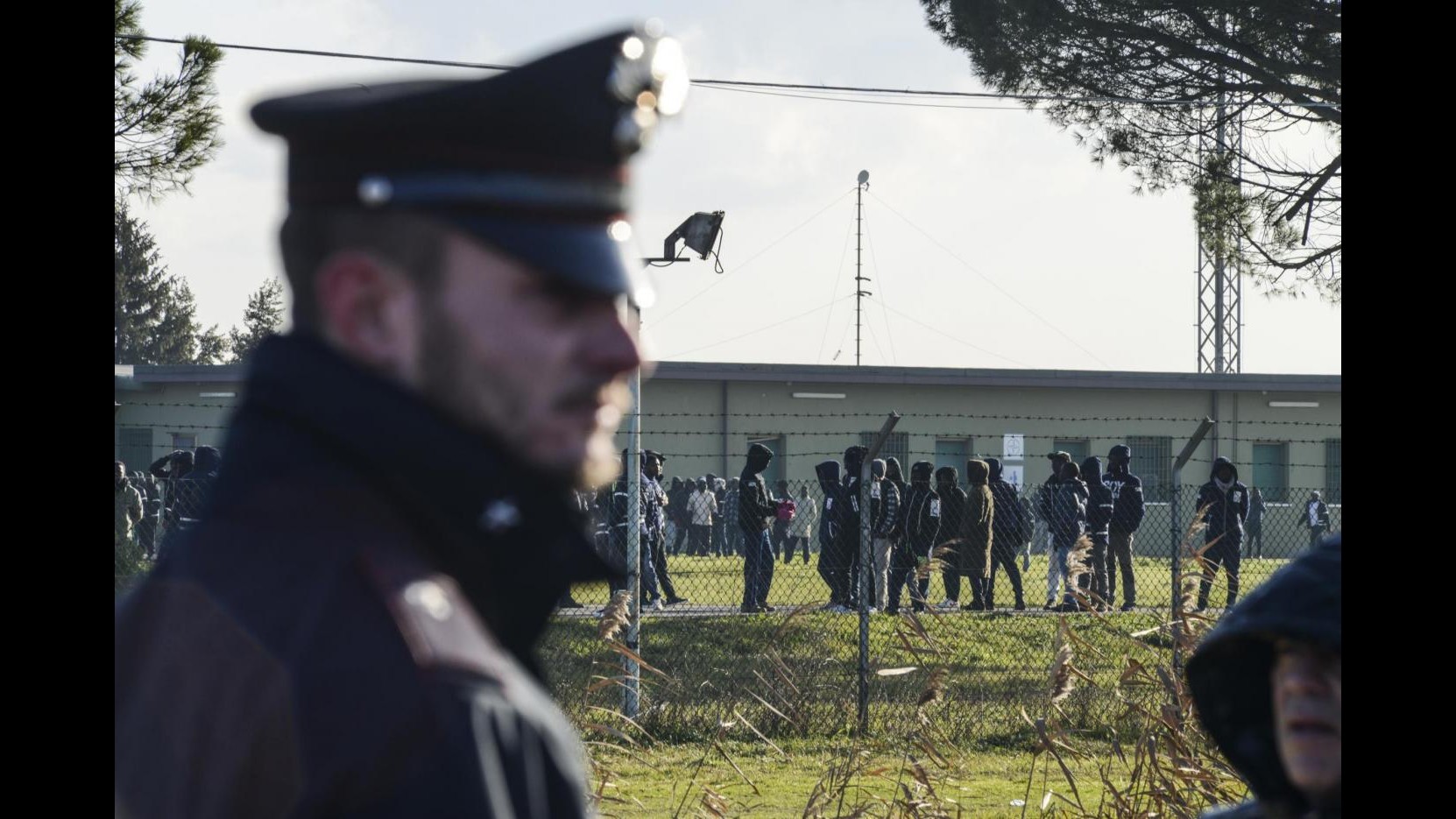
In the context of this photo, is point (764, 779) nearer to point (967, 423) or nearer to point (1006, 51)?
point (1006, 51)

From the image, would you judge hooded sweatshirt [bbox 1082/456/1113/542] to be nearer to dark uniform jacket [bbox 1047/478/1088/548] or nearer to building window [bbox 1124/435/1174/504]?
dark uniform jacket [bbox 1047/478/1088/548]

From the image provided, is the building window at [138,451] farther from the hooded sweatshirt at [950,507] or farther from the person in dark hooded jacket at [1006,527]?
the person in dark hooded jacket at [1006,527]

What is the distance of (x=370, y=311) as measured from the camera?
34.0 inches

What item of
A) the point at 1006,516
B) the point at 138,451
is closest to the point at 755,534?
the point at 1006,516

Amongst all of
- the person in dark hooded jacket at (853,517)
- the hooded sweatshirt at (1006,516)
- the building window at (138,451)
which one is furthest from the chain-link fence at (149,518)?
the hooded sweatshirt at (1006,516)

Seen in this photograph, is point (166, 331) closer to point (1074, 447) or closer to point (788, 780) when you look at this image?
point (1074, 447)

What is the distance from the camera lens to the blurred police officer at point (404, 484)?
30.9 inches

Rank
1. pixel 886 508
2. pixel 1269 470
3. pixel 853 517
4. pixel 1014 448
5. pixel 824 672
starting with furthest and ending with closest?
pixel 1269 470 → pixel 1014 448 → pixel 886 508 → pixel 853 517 → pixel 824 672

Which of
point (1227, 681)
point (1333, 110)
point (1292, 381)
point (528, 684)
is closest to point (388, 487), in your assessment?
point (528, 684)

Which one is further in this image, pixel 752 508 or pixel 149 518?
pixel 149 518

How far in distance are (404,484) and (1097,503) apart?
1468 cm

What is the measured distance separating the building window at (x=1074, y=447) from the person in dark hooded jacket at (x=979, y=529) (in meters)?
16.8

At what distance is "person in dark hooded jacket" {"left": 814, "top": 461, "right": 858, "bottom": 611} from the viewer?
11.7 meters
